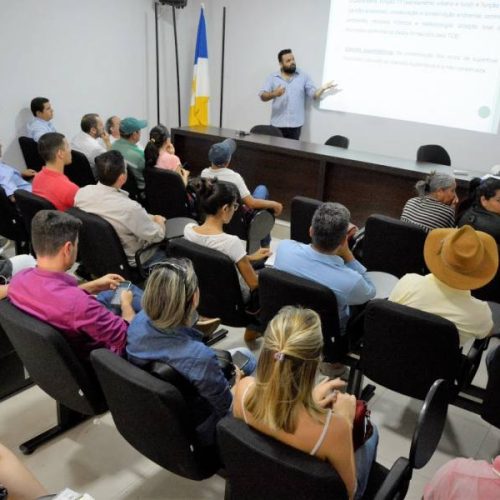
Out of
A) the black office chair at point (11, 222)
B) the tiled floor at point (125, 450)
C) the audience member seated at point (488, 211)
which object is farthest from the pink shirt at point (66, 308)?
the audience member seated at point (488, 211)

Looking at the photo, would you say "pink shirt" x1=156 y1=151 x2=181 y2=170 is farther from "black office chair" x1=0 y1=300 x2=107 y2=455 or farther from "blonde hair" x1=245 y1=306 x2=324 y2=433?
"blonde hair" x1=245 y1=306 x2=324 y2=433

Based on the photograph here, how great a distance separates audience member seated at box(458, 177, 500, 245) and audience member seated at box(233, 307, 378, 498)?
2.14 metres

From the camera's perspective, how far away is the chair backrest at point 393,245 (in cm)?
292

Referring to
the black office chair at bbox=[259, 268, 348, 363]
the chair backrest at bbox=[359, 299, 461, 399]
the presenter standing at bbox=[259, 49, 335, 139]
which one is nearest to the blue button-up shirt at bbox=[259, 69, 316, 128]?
the presenter standing at bbox=[259, 49, 335, 139]

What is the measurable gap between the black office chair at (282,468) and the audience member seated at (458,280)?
602mm

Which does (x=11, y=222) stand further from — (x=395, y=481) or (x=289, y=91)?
(x=289, y=91)

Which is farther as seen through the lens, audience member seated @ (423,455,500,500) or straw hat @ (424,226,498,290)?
straw hat @ (424,226,498,290)

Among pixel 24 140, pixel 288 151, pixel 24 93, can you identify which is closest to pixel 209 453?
pixel 288 151

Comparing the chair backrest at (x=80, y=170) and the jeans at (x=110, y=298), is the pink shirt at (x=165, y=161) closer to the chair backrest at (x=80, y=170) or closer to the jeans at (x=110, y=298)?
the chair backrest at (x=80, y=170)

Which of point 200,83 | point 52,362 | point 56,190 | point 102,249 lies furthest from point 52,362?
point 200,83

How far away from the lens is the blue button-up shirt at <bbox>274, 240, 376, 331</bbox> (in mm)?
2129

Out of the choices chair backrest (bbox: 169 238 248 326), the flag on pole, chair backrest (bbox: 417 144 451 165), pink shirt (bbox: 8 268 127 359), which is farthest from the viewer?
the flag on pole

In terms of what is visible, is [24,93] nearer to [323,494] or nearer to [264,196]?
[264,196]

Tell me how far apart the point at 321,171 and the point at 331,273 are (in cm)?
250
